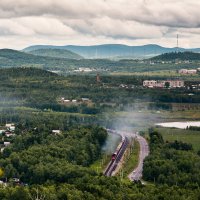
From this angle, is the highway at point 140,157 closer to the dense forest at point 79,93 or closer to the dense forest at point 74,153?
the dense forest at point 74,153

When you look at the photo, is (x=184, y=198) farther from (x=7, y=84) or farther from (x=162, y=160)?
(x=7, y=84)

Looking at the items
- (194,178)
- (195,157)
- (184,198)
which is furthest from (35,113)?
(184,198)

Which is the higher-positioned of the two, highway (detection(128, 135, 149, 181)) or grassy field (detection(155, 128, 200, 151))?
grassy field (detection(155, 128, 200, 151))

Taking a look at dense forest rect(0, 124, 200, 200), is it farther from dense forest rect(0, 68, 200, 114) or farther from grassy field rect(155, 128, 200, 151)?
dense forest rect(0, 68, 200, 114)

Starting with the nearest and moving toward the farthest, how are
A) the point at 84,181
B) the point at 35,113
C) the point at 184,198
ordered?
the point at 184,198, the point at 84,181, the point at 35,113

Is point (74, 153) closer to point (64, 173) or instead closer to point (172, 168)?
point (64, 173)

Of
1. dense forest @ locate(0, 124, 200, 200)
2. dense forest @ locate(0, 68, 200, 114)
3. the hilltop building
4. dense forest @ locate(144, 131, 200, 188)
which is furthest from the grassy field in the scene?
the hilltop building

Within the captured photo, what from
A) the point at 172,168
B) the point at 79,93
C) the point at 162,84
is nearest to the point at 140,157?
the point at 172,168
